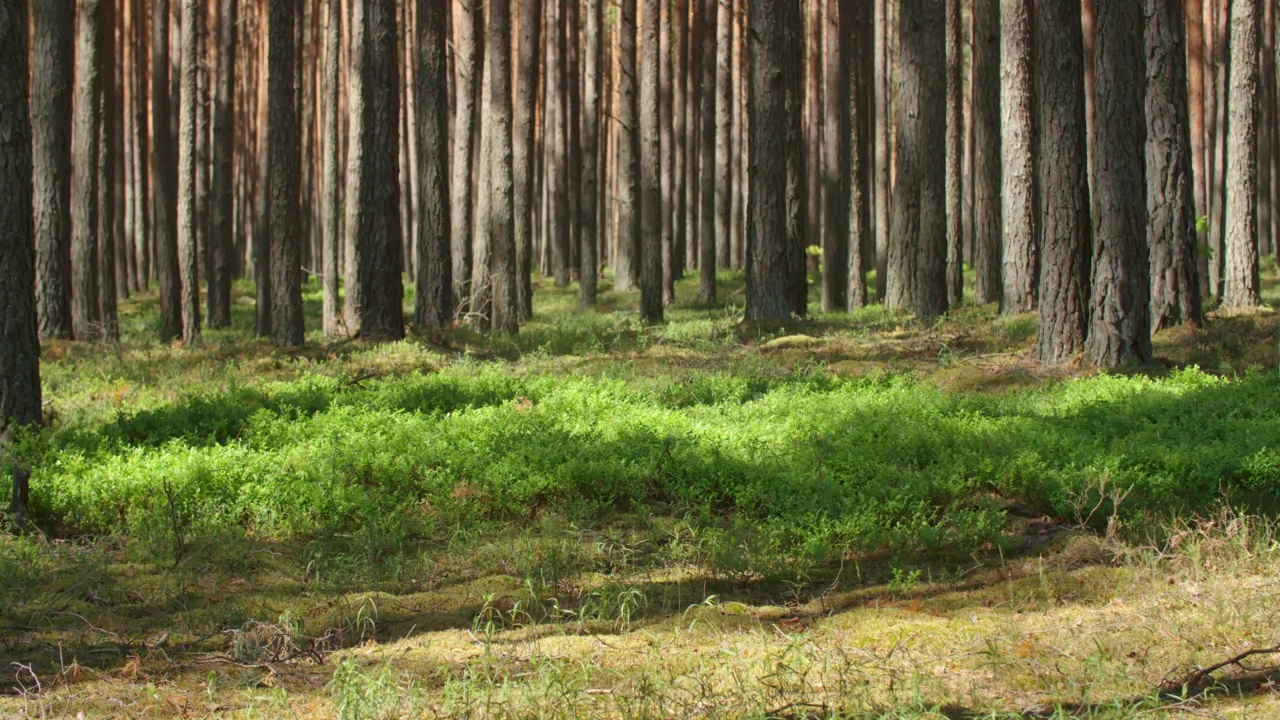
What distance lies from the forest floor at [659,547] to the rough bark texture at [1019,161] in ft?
12.7

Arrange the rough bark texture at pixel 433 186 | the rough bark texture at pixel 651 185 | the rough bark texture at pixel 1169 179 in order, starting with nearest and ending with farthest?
the rough bark texture at pixel 1169 179 < the rough bark texture at pixel 433 186 < the rough bark texture at pixel 651 185

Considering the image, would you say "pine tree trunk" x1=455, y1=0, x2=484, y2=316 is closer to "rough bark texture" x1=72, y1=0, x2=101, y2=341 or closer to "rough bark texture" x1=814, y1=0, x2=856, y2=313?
"rough bark texture" x1=72, y1=0, x2=101, y2=341

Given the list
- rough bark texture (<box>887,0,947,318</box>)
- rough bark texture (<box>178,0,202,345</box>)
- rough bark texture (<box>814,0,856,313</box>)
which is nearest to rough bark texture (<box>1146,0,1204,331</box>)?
rough bark texture (<box>887,0,947,318</box>)

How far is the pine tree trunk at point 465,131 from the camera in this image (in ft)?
55.4

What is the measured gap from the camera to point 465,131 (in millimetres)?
17141

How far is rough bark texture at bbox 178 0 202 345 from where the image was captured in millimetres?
16922

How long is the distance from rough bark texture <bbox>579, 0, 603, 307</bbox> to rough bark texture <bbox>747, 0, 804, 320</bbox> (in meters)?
7.71

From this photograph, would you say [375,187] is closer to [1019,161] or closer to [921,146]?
[921,146]

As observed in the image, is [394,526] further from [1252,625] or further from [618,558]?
[1252,625]

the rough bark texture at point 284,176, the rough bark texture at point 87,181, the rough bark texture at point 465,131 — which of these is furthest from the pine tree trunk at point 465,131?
the rough bark texture at point 87,181

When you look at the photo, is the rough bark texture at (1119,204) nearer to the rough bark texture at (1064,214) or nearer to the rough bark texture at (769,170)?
the rough bark texture at (1064,214)

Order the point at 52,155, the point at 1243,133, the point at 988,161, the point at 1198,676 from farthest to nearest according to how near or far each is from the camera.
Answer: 1. the point at 988,161
2. the point at 1243,133
3. the point at 52,155
4. the point at 1198,676

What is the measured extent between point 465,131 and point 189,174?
15.8ft

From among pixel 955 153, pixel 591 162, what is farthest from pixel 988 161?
pixel 591 162
